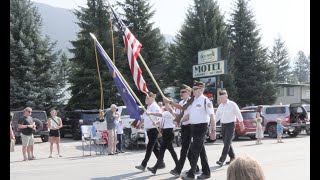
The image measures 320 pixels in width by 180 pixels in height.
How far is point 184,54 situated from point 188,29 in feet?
8.98

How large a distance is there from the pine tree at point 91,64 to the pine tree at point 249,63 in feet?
43.3

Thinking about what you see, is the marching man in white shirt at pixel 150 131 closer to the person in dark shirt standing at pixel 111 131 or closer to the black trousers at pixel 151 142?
the black trousers at pixel 151 142

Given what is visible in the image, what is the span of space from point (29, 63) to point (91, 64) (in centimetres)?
493

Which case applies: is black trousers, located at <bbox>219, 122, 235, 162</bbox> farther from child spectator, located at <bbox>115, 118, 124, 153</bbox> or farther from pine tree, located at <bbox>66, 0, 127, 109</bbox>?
pine tree, located at <bbox>66, 0, 127, 109</bbox>

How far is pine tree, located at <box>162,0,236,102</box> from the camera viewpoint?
4000cm

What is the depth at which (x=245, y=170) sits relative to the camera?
3164 millimetres

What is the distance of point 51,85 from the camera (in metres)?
35.4

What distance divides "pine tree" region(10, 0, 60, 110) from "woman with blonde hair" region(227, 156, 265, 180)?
3148 cm

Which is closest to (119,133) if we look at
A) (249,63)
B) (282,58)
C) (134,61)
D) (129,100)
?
(129,100)

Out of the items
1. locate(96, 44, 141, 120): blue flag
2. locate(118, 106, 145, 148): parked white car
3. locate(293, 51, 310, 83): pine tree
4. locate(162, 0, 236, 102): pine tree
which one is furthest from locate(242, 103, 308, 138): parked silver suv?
locate(293, 51, 310, 83): pine tree

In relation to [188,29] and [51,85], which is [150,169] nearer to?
[51,85]

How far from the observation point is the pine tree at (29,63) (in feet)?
110

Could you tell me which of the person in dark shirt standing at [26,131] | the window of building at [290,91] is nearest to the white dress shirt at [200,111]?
the person in dark shirt standing at [26,131]
